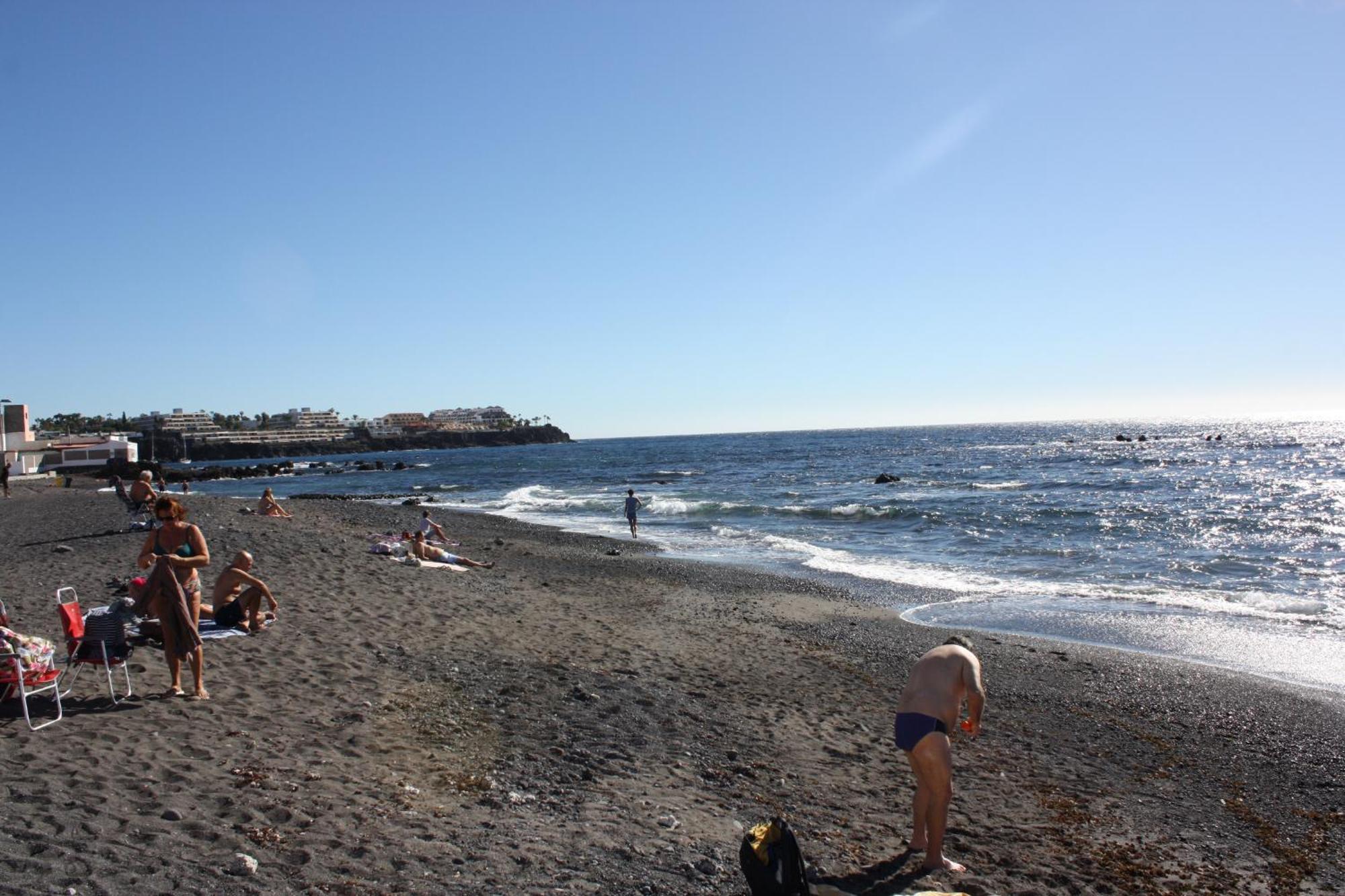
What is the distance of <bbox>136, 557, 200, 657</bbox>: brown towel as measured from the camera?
6668 millimetres

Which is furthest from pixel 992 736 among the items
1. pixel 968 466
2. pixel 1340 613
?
pixel 968 466

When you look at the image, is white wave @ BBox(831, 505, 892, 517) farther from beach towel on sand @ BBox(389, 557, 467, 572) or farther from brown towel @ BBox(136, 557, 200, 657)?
brown towel @ BBox(136, 557, 200, 657)

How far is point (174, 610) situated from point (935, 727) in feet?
19.3

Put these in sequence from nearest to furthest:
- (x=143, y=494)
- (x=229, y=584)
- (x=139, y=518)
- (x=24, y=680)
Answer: (x=24, y=680)
(x=229, y=584)
(x=143, y=494)
(x=139, y=518)

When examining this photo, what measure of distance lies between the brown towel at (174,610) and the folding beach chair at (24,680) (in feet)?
2.60

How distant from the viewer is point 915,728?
16.3 ft

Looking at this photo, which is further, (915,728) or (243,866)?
(915,728)

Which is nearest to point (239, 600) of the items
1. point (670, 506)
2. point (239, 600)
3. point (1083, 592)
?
point (239, 600)

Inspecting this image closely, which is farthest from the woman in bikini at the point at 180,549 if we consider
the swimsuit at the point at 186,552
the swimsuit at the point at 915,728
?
the swimsuit at the point at 915,728

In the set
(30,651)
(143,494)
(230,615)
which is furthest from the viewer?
(143,494)

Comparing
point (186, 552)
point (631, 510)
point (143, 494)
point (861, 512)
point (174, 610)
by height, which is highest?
point (186, 552)

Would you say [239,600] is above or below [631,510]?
above

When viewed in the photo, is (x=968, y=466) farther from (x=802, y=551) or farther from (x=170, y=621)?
(x=170, y=621)

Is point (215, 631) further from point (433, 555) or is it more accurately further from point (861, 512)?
point (861, 512)
